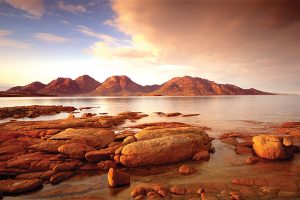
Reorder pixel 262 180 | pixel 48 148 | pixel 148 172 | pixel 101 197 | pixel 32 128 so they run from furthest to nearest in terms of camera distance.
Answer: pixel 32 128
pixel 48 148
pixel 148 172
pixel 262 180
pixel 101 197

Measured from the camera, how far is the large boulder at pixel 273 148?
57.2 feet

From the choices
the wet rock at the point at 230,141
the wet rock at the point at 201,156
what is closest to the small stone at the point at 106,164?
the wet rock at the point at 201,156

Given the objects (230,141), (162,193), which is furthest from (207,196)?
(230,141)

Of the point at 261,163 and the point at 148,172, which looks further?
the point at 261,163

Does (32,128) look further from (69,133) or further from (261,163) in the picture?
(261,163)

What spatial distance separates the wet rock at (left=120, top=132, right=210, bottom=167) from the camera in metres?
16.5

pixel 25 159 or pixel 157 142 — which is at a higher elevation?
pixel 157 142

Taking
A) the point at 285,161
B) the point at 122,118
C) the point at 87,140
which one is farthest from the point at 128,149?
the point at 122,118

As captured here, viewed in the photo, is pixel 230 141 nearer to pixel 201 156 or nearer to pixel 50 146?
pixel 201 156

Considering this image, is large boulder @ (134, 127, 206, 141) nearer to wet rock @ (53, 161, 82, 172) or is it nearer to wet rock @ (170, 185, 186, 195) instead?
wet rock @ (53, 161, 82, 172)

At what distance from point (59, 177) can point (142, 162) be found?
6071mm

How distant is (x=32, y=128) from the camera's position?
2808 centimetres

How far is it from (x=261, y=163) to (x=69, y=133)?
1776 centimetres

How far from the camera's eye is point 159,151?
17.0 metres
